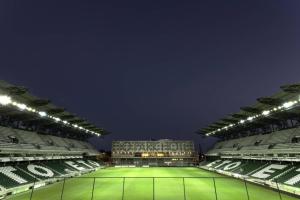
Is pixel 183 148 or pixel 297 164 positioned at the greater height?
pixel 183 148

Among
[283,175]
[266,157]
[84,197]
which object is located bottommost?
[84,197]

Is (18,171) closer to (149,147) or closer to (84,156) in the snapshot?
(84,156)

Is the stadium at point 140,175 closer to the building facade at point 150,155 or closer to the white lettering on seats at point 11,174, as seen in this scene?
the white lettering on seats at point 11,174

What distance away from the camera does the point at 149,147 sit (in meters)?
101

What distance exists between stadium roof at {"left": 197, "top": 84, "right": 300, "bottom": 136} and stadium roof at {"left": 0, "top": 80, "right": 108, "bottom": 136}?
3630cm

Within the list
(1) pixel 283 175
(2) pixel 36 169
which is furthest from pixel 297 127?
(2) pixel 36 169

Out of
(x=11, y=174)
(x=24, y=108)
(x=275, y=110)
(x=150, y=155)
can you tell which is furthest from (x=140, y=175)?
(x=150, y=155)

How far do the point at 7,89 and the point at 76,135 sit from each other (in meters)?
59.5

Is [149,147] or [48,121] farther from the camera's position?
[149,147]

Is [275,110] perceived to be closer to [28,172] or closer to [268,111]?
[268,111]

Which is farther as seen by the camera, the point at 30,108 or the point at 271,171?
the point at 30,108

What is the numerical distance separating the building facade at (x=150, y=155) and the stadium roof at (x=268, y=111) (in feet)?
73.5

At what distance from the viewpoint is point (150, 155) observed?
9656 cm

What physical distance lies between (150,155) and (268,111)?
56.3 metres
